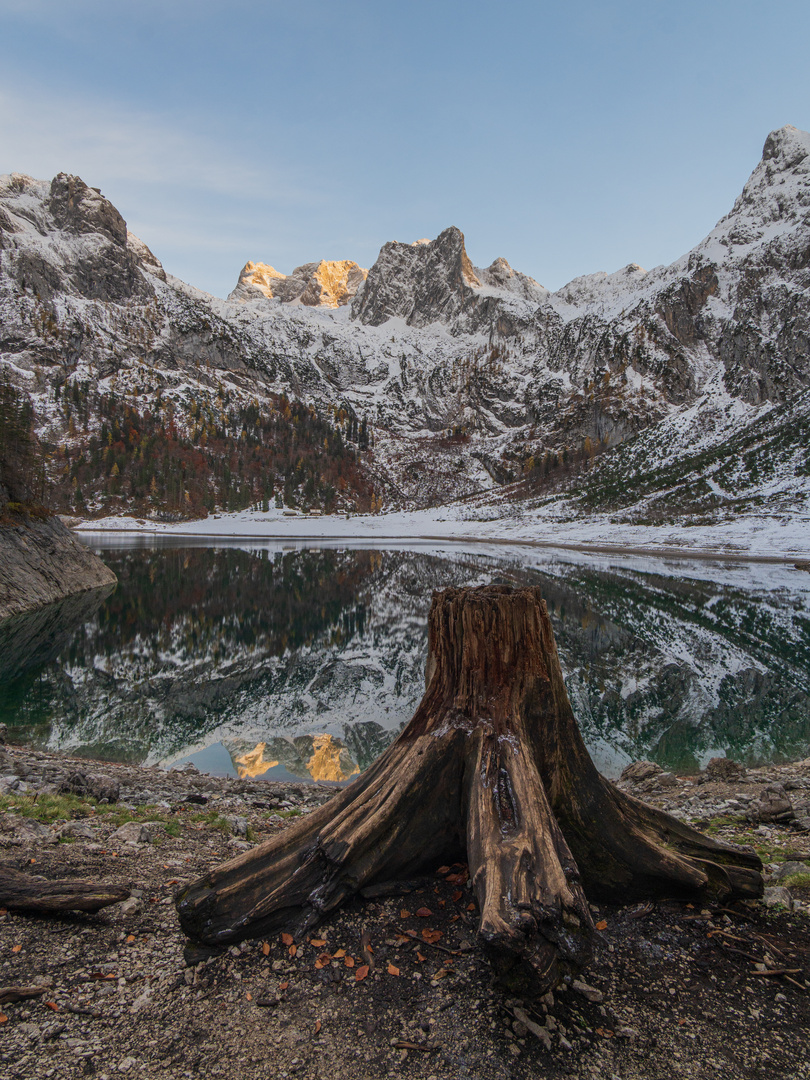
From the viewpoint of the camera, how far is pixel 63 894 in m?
3.29

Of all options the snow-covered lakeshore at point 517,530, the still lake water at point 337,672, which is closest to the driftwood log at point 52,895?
the still lake water at point 337,672

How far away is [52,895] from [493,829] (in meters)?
2.73

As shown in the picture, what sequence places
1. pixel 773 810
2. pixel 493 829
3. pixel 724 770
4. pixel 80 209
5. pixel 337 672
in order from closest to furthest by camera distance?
pixel 493 829 → pixel 773 810 → pixel 724 770 → pixel 337 672 → pixel 80 209

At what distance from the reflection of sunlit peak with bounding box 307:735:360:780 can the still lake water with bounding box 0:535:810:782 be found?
4cm

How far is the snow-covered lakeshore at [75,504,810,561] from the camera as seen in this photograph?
53656mm

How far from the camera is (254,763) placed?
10.5 meters

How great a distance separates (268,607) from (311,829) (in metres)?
23.1

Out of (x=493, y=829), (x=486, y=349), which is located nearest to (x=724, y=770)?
(x=493, y=829)

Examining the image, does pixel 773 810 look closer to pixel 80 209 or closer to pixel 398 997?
pixel 398 997

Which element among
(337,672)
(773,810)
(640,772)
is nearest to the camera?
(773,810)

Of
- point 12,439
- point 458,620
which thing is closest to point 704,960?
point 458,620

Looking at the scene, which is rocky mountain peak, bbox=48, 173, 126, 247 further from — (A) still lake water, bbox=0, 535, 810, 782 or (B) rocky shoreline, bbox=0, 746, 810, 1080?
(B) rocky shoreline, bbox=0, 746, 810, 1080

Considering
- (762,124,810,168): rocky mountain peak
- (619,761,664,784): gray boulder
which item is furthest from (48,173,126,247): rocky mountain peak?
(619,761,664,784): gray boulder

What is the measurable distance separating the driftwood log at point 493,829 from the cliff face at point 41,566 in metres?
23.7
